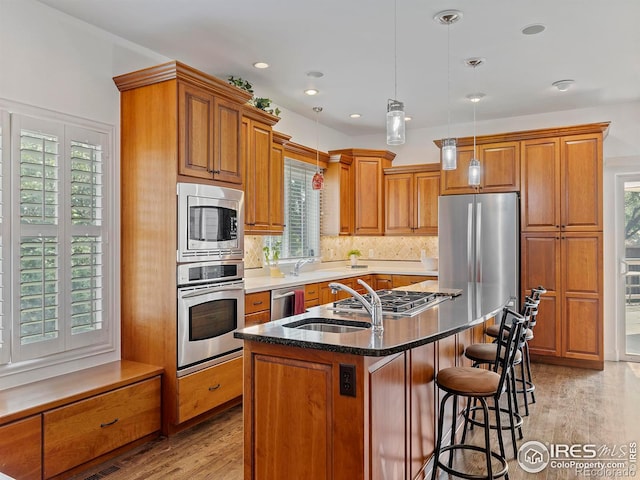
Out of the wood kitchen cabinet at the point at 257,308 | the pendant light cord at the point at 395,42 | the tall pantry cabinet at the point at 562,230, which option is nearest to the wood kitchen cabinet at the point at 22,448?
the wood kitchen cabinet at the point at 257,308

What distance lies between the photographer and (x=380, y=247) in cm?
686

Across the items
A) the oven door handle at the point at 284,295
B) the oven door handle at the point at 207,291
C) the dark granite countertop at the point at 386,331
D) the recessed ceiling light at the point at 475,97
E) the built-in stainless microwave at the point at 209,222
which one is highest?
the recessed ceiling light at the point at 475,97

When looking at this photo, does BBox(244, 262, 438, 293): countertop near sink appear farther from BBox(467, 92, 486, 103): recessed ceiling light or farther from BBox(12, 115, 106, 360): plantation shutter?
BBox(467, 92, 486, 103): recessed ceiling light

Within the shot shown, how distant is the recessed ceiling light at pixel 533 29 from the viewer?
10.9ft

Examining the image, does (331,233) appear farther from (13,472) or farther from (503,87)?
(13,472)

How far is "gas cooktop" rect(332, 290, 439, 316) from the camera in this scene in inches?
106

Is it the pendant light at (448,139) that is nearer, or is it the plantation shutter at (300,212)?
the pendant light at (448,139)

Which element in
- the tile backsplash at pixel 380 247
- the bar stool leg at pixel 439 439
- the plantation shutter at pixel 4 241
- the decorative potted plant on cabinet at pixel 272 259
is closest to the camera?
the bar stool leg at pixel 439 439

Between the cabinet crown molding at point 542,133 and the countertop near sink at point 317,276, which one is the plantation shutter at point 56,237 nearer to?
the countertop near sink at point 317,276

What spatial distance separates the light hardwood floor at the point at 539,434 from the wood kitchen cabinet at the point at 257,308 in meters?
0.73

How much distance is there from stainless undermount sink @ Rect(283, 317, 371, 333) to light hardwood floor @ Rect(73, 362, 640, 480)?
103 cm

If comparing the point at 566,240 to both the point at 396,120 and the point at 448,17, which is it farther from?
the point at 396,120

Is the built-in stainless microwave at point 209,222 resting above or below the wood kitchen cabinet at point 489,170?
below

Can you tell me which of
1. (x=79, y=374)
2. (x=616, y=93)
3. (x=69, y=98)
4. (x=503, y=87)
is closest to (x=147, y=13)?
(x=69, y=98)
